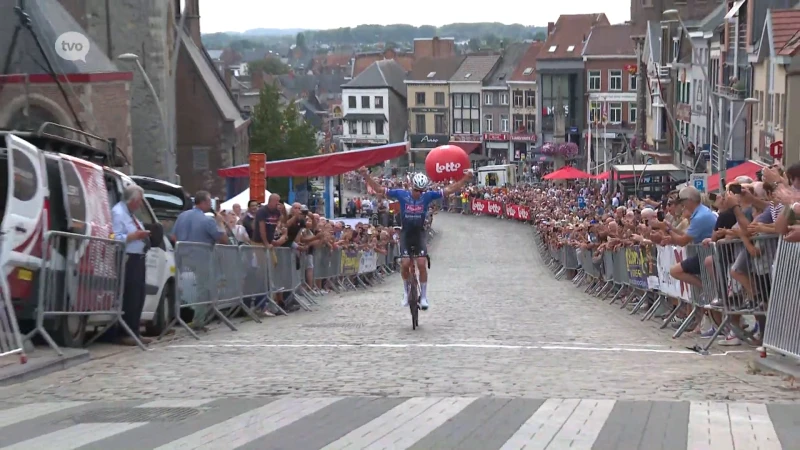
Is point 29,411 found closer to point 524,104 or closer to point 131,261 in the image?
point 131,261

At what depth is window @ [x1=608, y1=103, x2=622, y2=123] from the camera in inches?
4254

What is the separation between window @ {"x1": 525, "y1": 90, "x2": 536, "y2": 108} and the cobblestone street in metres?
105

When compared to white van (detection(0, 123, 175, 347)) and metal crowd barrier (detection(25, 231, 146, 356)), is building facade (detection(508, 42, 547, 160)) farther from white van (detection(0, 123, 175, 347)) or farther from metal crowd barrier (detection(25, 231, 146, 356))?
metal crowd barrier (detection(25, 231, 146, 356))

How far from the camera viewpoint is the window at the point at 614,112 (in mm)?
108062

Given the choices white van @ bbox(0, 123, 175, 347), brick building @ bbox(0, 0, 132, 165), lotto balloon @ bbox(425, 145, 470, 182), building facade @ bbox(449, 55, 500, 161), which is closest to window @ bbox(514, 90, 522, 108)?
building facade @ bbox(449, 55, 500, 161)

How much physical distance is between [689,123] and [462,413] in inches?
2591

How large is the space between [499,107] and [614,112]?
2334 cm

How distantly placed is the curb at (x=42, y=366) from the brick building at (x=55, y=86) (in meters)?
28.8

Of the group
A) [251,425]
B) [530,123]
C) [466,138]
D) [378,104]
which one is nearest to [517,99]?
[530,123]

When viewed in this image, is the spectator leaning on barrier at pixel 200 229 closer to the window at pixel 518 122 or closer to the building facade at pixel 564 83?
the building facade at pixel 564 83

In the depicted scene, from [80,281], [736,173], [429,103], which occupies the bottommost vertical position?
[80,281]

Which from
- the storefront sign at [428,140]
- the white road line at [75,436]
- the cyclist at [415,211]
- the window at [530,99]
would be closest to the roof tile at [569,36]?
the window at [530,99]

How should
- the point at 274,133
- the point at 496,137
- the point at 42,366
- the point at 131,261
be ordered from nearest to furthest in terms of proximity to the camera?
the point at 42,366 → the point at 131,261 → the point at 274,133 → the point at 496,137

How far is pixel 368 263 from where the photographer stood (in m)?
36.8
